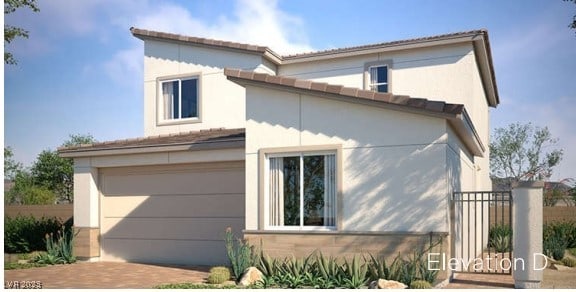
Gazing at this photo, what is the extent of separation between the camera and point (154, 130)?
64.0 feet

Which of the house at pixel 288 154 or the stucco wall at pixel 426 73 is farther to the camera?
the stucco wall at pixel 426 73

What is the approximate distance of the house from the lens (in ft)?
36.6

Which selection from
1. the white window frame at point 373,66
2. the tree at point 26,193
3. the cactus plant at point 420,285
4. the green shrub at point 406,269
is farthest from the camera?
the tree at point 26,193

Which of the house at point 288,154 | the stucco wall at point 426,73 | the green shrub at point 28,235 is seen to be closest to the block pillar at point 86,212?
the house at point 288,154

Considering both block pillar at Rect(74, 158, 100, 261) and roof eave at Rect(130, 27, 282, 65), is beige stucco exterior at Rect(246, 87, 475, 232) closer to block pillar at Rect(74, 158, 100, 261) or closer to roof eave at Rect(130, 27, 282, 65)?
block pillar at Rect(74, 158, 100, 261)

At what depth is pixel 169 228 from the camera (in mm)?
15812

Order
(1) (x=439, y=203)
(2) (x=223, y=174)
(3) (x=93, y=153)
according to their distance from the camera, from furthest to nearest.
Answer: (3) (x=93, y=153)
(2) (x=223, y=174)
(1) (x=439, y=203)

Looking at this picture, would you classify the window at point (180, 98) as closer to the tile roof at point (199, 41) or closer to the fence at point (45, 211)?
the tile roof at point (199, 41)

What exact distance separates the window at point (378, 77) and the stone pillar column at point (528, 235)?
29.6 ft

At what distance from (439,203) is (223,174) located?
20.1ft

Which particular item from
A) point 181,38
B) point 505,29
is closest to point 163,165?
point 181,38

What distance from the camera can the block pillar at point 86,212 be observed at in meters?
16.5

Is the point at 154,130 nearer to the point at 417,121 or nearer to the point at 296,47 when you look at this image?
the point at 296,47

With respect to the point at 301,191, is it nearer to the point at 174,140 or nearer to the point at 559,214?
the point at 174,140
